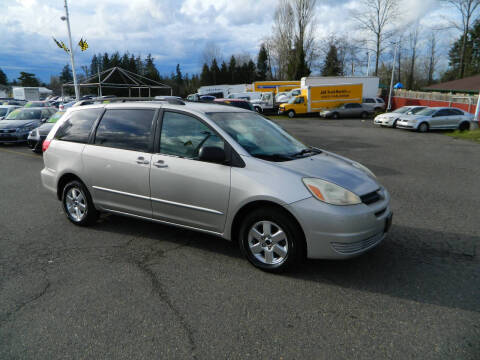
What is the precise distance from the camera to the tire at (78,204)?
16.2 ft

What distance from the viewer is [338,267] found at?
3.85 m

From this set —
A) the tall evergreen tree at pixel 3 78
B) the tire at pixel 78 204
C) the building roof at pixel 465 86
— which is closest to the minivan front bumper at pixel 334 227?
the tire at pixel 78 204

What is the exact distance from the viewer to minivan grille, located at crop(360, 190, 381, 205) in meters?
3.51

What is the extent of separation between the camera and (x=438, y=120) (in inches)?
782

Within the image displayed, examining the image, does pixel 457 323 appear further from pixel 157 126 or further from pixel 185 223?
pixel 157 126

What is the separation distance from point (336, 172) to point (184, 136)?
1.78m

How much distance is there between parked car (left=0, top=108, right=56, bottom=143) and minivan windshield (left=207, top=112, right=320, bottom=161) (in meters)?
13.6

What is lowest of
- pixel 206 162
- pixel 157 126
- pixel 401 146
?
pixel 401 146

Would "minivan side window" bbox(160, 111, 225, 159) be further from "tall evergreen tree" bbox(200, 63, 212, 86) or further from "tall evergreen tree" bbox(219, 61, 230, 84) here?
"tall evergreen tree" bbox(219, 61, 230, 84)

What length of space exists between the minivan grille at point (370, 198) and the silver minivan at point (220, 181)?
14 millimetres


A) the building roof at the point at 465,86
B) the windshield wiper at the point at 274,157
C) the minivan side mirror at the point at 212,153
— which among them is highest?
the building roof at the point at 465,86

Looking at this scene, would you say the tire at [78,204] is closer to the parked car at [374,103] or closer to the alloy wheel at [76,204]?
the alloy wheel at [76,204]

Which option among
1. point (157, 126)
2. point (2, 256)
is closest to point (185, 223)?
point (157, 126)

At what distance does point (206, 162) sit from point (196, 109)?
2.49 ft
